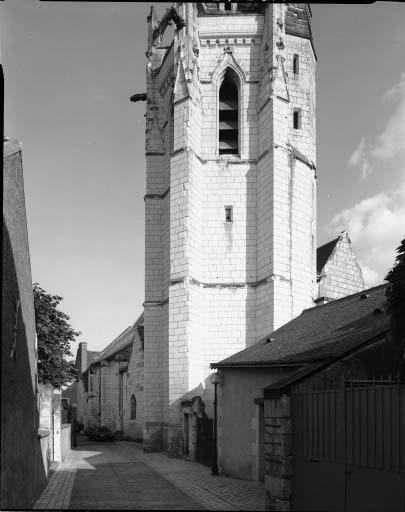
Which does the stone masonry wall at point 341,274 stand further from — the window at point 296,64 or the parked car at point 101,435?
the parked car at point 101,435

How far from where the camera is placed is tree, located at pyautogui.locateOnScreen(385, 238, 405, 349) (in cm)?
979

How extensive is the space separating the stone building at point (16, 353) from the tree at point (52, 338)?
45.6 ft

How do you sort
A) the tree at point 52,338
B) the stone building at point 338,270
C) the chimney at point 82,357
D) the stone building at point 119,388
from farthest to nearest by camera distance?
the chimney at point 82,357 < the stone building at point 119,388 < the stone building at point 338,270 < the tree at point 52,338

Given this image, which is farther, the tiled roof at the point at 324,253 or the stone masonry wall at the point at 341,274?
the tiled roof at the point at 324,253

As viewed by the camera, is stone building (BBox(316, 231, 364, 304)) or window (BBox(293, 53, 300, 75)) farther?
stone building (BBox(316, 231, 364, 304))

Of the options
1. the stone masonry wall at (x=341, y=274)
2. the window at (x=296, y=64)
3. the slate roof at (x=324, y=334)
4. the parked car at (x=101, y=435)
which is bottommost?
the parked car at (x=101, y=435)

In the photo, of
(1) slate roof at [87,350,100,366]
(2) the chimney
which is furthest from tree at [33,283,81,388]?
(1) slate roof at [87,350,100,366]

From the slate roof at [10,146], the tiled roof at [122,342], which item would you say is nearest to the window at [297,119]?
the tiled roof at [122,342]

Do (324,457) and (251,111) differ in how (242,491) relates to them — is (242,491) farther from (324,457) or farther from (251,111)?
(251,111)

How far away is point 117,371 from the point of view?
169ft

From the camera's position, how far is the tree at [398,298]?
385 inches

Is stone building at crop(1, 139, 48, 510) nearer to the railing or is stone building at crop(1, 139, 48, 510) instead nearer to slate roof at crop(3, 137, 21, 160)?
slate roof at crop(3, 137, 21, 160)

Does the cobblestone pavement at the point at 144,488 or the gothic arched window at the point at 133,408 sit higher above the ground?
the cobblestone pavement at the point at 144,488

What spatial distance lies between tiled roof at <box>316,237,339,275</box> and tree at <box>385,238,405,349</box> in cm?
2818
